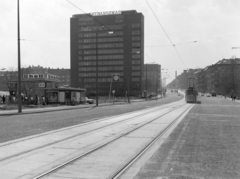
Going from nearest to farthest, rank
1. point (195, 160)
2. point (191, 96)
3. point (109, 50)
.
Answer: point (195, 160)
point (191, 96)
point (109, 50)

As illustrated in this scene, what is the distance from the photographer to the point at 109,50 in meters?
139

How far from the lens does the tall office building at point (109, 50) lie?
447ft

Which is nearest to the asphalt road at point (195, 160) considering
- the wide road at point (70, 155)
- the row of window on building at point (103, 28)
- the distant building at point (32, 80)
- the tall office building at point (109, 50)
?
the wide road at point (70, 155)

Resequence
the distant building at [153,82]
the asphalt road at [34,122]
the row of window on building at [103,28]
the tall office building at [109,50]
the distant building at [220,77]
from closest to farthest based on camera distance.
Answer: the asphalt road at [34,122]
the distant building at [220,77]
the distant building at [153,82]
the row of window on building at [103,28]
the tall office building at [109,50]

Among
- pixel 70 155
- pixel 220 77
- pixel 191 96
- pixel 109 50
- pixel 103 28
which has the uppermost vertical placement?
pixel 103 28

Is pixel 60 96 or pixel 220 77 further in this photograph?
pixel 220 77

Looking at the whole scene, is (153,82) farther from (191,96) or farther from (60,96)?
(60,96)

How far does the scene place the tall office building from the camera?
447 ft

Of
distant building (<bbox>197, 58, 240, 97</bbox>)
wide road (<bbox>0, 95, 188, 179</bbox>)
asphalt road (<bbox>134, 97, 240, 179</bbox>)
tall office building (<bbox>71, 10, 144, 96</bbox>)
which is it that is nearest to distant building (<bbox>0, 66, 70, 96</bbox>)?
tall office building (<bbox>71, 10, 144, 96</bbox>)

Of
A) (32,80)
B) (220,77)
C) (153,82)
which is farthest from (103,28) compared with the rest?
(32,80)

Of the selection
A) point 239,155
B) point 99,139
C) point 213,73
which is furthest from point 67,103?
point 213,73

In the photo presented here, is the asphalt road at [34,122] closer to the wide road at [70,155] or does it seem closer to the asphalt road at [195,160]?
the wide road at [70,155]

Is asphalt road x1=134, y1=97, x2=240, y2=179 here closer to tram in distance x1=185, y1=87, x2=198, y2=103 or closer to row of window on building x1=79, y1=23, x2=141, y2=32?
tram in distance x1=185, y1=87, x2=198, y2=103

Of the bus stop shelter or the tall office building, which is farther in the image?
the tall office building
